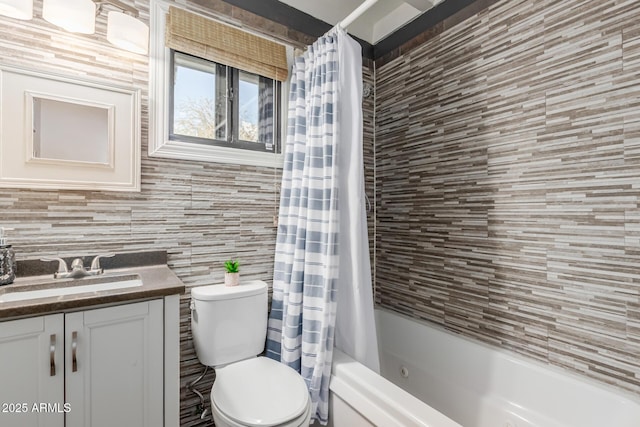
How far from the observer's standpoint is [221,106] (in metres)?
1.79

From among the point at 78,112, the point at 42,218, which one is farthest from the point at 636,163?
the point at 42,218

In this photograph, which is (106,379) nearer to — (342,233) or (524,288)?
(342,233)

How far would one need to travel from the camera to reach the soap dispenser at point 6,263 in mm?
1143

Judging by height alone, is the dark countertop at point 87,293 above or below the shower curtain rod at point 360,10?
below

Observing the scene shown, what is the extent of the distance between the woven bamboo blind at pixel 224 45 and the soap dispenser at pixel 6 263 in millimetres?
1146

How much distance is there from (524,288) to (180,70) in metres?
2.18

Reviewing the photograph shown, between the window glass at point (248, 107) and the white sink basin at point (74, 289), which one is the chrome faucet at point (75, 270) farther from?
the window glass at point (248, 107)

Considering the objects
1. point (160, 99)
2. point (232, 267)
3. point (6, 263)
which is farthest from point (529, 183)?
point (6, 263)

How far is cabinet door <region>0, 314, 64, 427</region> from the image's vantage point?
907 millimetres

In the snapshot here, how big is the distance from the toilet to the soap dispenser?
680 mm

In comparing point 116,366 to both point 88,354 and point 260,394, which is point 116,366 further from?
point 260,394

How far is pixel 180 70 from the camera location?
65.6 inches

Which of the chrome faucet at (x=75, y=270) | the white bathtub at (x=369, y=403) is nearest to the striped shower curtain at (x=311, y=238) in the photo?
the white bathtub at (x=369, y=403)

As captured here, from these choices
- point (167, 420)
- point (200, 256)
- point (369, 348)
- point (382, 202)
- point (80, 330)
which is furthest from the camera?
point (382, 202)
